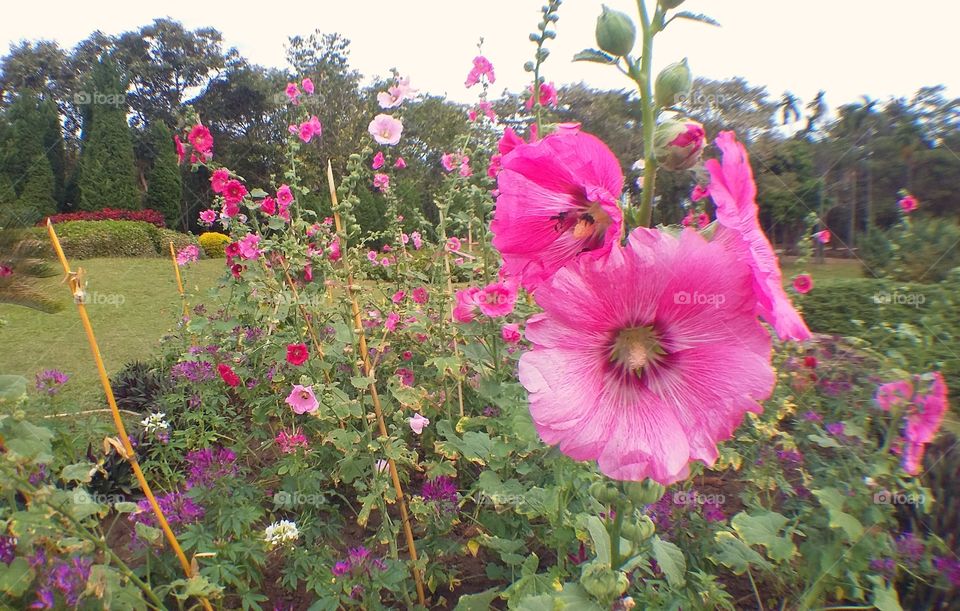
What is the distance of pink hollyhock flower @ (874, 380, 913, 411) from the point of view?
180 centimetres

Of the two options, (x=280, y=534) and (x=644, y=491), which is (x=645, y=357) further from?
(x=280, y=534)

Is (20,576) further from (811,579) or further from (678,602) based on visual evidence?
(811,579)

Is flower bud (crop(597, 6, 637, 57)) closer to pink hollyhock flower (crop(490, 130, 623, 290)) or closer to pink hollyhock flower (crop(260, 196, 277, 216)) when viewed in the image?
pink hollyhock flower (crop(490, 130, 623, 290))

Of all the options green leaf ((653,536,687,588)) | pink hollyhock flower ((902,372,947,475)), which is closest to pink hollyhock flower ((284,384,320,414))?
green leaf ((653,536,687,588))

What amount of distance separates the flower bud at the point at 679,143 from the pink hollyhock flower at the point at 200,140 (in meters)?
2.58

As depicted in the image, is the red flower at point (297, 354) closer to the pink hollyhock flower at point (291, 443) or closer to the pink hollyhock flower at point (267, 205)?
the pink hollyhock flower at point (291, 443)

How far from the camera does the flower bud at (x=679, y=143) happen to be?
2.01 ft

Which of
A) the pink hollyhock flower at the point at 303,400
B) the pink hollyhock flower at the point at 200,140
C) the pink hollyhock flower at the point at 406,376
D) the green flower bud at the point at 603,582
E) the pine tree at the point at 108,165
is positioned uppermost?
the pine tree at the point at 108,165

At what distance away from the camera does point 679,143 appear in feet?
2.02

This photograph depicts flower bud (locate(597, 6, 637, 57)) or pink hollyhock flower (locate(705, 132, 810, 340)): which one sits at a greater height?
flower bud (locate(597, 6, 637, 57))

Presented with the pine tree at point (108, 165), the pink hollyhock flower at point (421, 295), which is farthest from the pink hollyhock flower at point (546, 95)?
the pine tree at point (108, 165)

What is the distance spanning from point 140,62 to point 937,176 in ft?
95.2

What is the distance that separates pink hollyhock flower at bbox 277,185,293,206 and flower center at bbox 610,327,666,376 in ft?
7.76

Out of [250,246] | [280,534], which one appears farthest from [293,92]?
[280,534]
